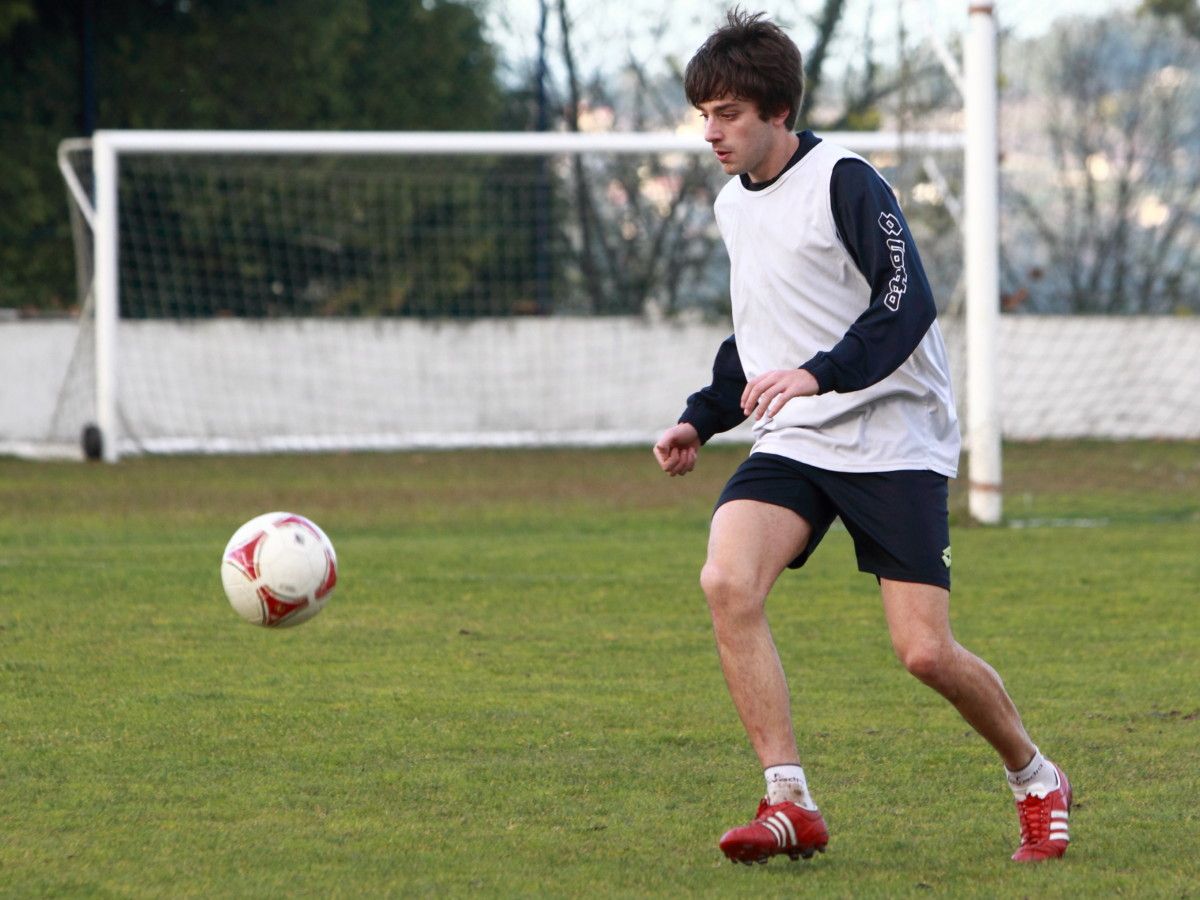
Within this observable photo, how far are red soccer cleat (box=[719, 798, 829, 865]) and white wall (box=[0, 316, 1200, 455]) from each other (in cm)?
1574

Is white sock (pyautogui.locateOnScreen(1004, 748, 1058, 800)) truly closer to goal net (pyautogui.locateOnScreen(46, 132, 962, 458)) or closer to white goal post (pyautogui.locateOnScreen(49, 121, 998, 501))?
goal net (pyautogui.locateOnScreen(46, 132, 962, 458))

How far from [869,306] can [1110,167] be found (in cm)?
2049

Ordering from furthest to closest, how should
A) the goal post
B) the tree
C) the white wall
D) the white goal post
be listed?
the tree < the white wall < the white goal post < the goal post

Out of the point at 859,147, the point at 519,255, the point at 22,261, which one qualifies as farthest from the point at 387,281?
the point at 859,147

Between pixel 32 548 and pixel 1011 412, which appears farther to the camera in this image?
pixel 1011 412

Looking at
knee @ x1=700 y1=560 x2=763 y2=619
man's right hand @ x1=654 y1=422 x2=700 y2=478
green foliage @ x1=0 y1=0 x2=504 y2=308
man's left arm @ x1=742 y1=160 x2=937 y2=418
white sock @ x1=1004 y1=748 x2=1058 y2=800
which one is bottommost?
white sock @ x1=1004 y1=748 x2=1058 y2=800

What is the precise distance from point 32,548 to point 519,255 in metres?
12.8

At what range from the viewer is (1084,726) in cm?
595

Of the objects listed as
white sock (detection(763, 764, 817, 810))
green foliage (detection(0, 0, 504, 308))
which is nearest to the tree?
green foliage (detection(0, 0, 504, 308))

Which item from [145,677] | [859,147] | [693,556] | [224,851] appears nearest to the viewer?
[224,851]

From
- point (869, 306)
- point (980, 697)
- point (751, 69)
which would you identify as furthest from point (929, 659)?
point (751, 69)

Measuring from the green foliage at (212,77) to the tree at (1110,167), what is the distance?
7682 millimetres

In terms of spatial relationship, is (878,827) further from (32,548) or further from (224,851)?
(32,548)

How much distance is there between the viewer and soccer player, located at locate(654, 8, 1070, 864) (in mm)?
4191
